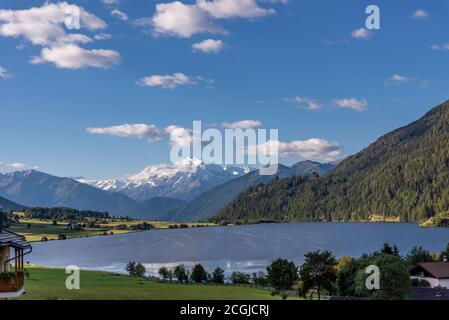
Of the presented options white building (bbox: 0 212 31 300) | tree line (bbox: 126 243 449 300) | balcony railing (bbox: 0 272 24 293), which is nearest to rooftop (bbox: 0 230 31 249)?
white building (bbox: 0 212 31 300)

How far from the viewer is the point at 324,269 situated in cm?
6406

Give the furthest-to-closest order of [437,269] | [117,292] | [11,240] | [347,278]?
[437,269] → [347,278] → [117,292] → [11,240]

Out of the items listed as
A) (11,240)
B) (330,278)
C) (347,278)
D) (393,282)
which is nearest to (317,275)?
(330,278)

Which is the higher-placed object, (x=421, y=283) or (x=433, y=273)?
(x=433, y=273)

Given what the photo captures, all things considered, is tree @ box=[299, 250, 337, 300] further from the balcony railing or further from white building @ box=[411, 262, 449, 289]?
the balcony railing

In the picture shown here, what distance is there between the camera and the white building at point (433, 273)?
253ft

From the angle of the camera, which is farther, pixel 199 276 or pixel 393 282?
pixel 199 276

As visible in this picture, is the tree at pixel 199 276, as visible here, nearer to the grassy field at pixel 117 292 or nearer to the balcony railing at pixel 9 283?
the grassy field at pixel 117 292

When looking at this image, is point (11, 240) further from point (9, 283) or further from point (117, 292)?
point (117, 292)

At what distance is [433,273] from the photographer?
78125mm

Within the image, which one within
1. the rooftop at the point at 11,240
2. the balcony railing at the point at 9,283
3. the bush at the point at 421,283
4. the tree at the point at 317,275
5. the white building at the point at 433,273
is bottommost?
the bush at the point at 421,283

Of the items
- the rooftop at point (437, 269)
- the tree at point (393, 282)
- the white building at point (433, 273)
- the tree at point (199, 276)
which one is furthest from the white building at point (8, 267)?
the rooftop at point (437, 269)
